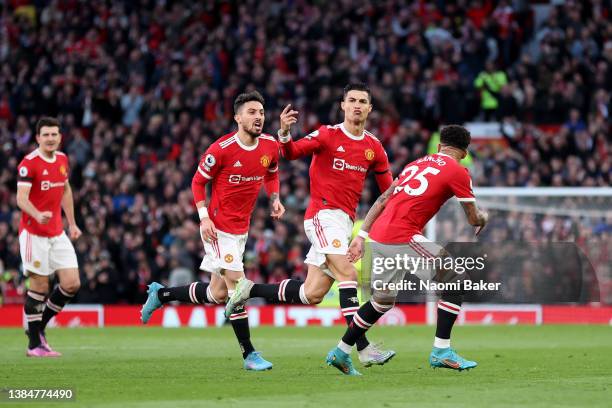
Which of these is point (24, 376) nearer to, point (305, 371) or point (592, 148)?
point (305, 371)

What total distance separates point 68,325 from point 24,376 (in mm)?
11193

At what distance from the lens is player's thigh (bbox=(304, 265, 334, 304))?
11734mm

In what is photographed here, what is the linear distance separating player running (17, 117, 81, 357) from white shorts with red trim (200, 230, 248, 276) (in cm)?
263

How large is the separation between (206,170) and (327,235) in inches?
51.6

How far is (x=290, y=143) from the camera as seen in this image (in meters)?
11.8

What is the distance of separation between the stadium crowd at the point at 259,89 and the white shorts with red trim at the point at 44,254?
8.29 metres

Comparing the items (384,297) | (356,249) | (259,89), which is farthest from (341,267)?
(259,89)

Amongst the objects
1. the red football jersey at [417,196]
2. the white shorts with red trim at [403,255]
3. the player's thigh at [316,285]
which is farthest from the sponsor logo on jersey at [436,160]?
the player's thigh at [316,285]

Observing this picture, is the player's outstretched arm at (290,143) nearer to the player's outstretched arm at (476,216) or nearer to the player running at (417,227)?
the player running at (417,227)

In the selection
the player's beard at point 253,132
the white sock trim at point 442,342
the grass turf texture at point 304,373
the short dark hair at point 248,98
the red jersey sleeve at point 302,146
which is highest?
the short dark hair at point 248,98

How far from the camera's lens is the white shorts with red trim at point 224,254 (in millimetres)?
12055

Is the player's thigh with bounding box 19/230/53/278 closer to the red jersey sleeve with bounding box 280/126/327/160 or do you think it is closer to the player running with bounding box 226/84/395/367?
the player running with bounding box 226/84/395/367

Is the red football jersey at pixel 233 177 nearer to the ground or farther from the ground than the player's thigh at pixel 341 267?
farther from the ground

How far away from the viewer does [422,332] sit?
733 inches
